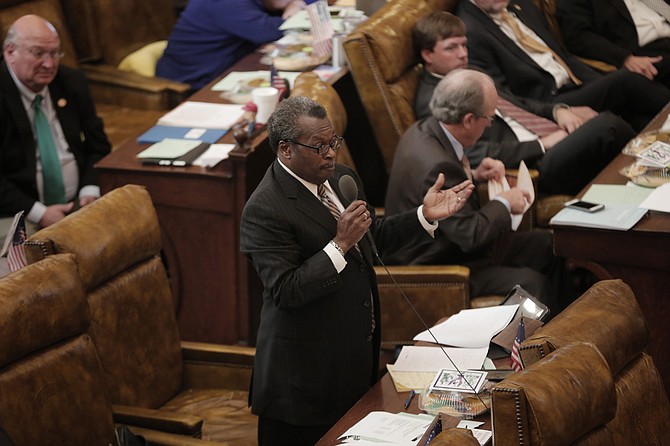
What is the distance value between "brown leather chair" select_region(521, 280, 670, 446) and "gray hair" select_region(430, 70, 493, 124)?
122cm

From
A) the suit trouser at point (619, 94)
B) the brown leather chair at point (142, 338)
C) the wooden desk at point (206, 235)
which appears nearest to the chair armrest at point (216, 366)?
the brown leather chair at point (142, 338)

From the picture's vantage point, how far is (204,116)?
454 cm

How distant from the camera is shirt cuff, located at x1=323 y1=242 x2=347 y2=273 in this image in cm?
A: 271

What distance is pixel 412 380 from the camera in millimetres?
2770

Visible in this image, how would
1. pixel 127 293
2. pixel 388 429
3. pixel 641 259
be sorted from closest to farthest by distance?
pixel 388 429 → pixel 127 293 → pixel 641 259

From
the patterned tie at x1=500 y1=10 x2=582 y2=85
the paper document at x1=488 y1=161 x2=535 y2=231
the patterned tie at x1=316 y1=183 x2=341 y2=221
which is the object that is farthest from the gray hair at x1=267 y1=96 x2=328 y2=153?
the patterned tie at x1=500 y1=10 x2=582 y2=85

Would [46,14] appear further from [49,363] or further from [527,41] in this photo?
[49,363]

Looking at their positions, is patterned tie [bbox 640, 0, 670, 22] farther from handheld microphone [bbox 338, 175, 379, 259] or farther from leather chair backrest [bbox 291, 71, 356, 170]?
handheld microphone [bbox 338, 175, 379, 259]

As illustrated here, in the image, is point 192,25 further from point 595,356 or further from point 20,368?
point 595,356

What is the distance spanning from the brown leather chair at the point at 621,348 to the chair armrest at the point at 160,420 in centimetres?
97

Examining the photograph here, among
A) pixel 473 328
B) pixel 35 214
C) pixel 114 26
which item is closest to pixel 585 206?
pixel 473 328

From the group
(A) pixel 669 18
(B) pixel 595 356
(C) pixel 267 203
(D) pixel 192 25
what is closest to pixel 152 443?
(C) pixel 267 203

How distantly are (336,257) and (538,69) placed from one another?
2817 mm

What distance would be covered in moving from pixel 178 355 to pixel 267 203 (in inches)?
31.8
